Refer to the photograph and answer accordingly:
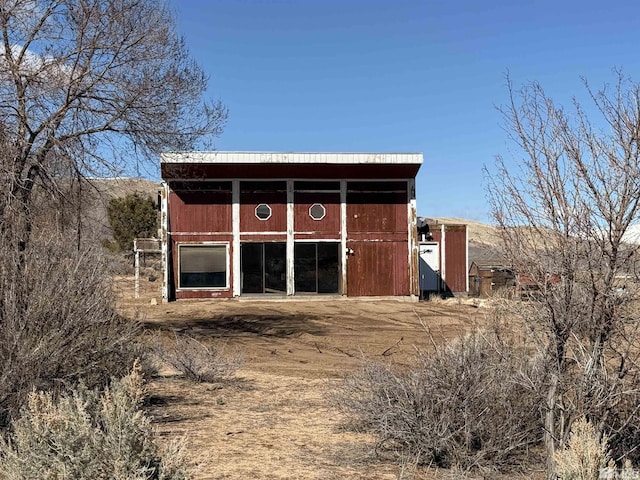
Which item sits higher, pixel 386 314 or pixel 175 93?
pixel 175 93

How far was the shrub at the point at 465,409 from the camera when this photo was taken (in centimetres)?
636

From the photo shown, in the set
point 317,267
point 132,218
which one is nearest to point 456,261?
point 317,267

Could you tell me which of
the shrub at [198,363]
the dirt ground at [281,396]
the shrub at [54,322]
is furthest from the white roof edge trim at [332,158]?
the shrub at [54,322]

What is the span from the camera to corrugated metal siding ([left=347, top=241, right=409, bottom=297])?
92.3 feet

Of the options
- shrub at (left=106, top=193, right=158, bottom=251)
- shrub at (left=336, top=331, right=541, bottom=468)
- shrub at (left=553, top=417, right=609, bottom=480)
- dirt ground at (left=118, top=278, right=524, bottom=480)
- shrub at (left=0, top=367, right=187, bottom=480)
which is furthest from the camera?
shrub at (left=106, top=193, right=158, bottom=251)

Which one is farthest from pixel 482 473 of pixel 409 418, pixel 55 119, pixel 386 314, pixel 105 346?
pixel 386 314

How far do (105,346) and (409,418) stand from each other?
12.6 feet

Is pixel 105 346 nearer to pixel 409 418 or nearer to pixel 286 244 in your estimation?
pixel 409 418

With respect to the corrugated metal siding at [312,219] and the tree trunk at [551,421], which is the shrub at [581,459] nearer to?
the tree trunk at [551,421]

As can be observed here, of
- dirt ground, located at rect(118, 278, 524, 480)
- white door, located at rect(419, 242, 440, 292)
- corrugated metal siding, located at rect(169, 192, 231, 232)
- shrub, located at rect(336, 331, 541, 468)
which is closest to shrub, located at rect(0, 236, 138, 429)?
dirt ground, located at rect(118, 278, 524, 480)

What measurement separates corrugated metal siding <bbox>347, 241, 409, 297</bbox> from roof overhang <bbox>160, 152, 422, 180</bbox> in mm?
3044

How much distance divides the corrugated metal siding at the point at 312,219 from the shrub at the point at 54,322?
19605mm

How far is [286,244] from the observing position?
28.1 m

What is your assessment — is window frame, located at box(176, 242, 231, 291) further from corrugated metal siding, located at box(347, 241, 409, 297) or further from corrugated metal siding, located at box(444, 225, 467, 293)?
corrugated metal siding, located at box(444, 225, 467, 293)
